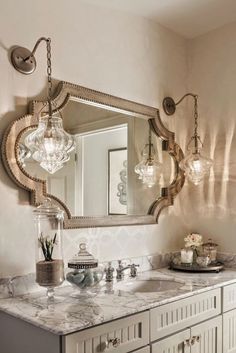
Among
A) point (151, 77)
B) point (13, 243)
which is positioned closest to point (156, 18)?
point (151, 77)

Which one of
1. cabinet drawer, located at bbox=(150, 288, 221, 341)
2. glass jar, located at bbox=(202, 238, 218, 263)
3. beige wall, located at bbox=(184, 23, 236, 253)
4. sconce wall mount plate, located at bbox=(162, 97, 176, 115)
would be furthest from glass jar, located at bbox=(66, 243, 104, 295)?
sconce wall mount plate, located at bbox=(162, 97, 176, 115)

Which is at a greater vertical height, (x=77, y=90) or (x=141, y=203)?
(x=77, y=90)

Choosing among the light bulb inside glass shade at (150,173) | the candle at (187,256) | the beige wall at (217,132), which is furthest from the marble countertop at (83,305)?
the light bulb inside glass shade at (150,173)

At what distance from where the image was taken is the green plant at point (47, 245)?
6.18ft

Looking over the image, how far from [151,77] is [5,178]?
133 centimetres

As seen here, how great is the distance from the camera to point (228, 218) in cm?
273

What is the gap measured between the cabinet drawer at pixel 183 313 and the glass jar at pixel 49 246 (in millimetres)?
488

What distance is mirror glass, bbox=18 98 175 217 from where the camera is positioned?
2.17 meters

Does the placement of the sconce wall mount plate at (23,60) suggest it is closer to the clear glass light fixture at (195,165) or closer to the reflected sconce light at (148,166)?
the reflected sconce light at (148,166)

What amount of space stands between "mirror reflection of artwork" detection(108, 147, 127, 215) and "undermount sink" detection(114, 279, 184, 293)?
44 cm

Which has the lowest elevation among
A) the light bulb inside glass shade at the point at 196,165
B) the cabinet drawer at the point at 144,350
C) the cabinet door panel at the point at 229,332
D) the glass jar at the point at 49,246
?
the cabinet door panel at the point at 229,332

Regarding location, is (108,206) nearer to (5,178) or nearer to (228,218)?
(5,178)

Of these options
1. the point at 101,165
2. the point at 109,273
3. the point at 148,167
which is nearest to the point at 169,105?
the point at 148,167

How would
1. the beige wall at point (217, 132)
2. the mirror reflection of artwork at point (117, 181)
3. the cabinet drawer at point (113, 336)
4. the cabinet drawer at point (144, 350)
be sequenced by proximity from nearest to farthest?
1. the cabinet drawer at point (113, 336)
2. the cabinet drawer at point (144, 350)
3. the mirror reflection of artwork at point (117, 181)
4. the beige wall at point (217, 132)
